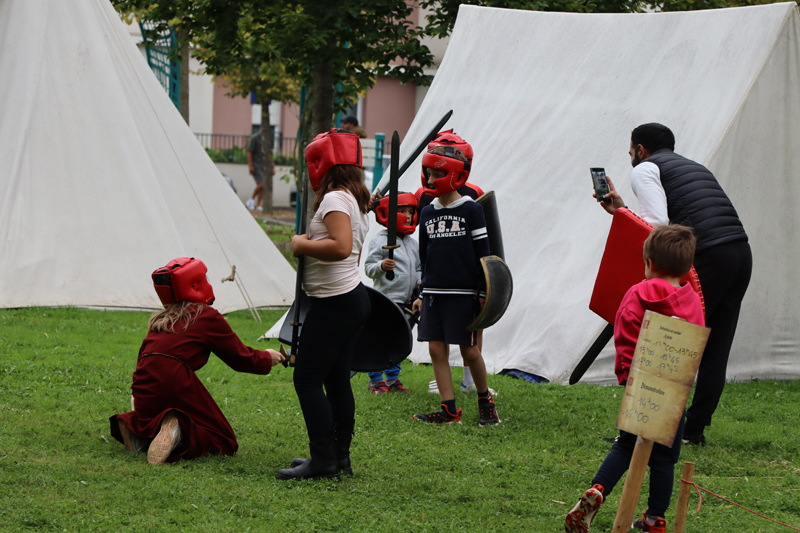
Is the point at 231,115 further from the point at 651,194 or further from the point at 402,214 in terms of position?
the point at 651,194

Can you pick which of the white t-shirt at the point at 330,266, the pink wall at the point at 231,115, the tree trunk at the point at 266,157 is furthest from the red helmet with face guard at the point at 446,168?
the pink wall at the point at 231,115

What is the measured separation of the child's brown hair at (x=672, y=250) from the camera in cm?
332

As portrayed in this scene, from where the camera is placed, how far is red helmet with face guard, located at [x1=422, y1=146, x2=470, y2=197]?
483cm

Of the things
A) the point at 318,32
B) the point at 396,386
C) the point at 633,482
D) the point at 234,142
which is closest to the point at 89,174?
the point at 318,32

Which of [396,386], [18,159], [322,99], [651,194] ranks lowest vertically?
[396,386]

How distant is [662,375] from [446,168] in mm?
2209

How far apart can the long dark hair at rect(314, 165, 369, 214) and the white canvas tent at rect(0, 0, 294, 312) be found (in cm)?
491

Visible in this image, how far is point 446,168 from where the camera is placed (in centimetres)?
483

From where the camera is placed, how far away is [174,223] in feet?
28.0

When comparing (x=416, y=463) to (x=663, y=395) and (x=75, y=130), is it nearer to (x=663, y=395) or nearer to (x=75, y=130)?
(x=663, y=395)

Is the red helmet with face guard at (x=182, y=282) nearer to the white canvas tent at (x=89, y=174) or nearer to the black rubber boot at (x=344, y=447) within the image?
the black rubber boot at (x=344, y=447)

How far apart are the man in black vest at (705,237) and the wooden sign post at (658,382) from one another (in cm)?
168

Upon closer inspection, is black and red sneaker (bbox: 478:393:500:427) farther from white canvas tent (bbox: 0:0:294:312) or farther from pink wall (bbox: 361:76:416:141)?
pink wall (bbox: 361:76:416:141)

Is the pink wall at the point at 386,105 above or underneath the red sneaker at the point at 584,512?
above
